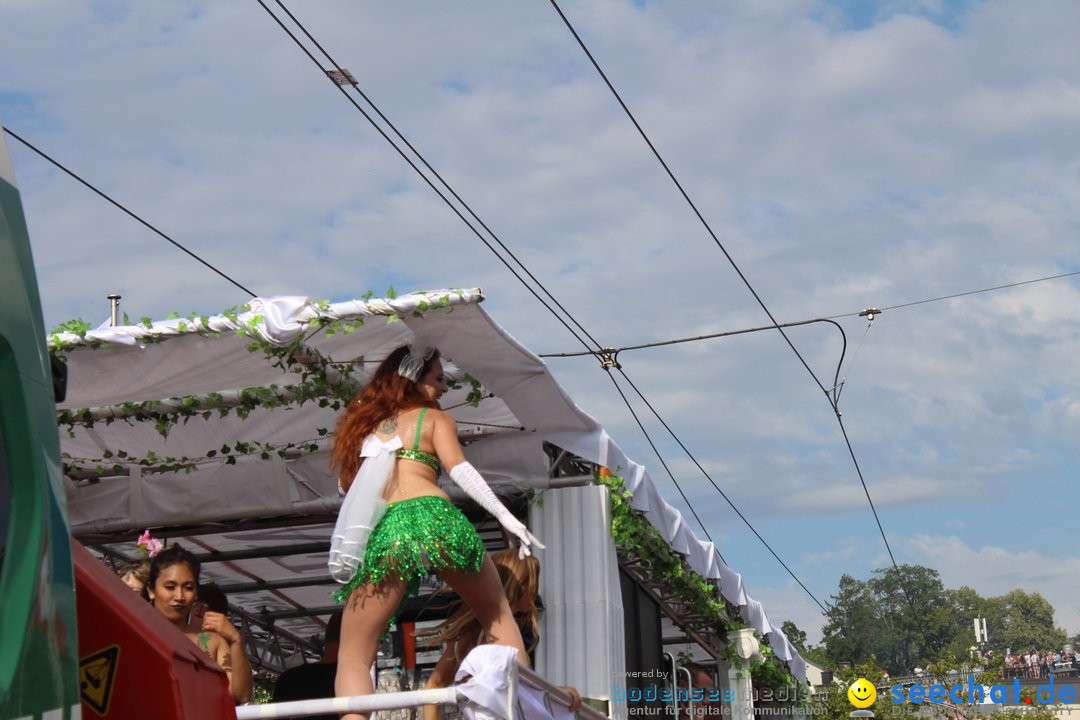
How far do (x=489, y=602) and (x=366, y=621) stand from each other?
535 mm

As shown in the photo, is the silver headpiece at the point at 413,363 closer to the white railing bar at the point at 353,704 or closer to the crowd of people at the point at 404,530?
the crowd of people at the point at 404,530

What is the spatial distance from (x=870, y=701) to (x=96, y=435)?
15610mm

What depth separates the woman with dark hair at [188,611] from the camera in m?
6.49

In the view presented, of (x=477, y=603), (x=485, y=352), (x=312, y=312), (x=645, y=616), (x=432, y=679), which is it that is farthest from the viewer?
(x=645, y=616)

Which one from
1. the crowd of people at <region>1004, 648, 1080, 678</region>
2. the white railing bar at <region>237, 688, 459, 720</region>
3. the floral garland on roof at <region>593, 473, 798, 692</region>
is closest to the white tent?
the floral garland on roof at <region>593, 473, 798, 692</region>

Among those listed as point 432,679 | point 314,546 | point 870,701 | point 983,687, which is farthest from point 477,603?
point 983,687

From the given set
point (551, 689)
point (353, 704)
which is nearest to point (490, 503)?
point (551, 689)

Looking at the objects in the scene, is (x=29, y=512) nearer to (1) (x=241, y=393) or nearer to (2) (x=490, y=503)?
(2) (x=490, y=503)

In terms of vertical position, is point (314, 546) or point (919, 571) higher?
point (919, 571)

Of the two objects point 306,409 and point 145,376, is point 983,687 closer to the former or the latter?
point 306,409

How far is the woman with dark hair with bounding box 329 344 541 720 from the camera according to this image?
5.47 metres

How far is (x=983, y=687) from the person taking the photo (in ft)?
74.7

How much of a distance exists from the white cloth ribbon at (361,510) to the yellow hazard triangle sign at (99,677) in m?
1.92

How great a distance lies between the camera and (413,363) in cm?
613
